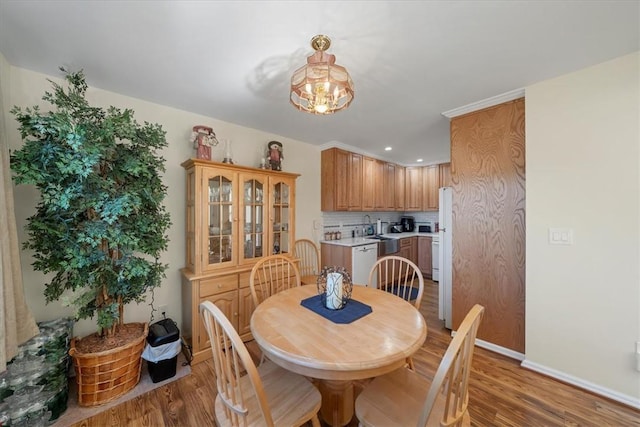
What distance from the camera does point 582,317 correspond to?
1831 millimetres

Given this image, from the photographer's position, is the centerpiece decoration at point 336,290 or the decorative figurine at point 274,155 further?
the decorative figurine at point 274,155

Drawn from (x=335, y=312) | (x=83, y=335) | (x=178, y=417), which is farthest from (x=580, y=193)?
(x=83, y=335)

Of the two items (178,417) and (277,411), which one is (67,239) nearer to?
(178,417)

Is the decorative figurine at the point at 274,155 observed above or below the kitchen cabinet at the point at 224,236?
above

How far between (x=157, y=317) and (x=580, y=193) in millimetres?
3932

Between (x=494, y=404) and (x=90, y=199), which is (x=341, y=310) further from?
(x=90, y=199)

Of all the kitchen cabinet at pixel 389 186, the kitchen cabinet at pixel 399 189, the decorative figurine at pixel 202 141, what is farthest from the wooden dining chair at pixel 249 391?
the kitchen cabinet at pixel 399 189

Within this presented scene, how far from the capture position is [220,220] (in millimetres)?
2445

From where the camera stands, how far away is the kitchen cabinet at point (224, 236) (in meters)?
2.24

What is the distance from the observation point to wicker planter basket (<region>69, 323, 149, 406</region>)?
163cm

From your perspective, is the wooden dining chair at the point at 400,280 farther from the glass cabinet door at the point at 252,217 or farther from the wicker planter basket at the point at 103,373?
the wicker planter basket at the point at 103,373

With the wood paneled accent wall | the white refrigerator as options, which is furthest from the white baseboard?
the white refrigerator

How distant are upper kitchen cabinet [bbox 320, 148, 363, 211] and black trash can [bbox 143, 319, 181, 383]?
2.54 metres

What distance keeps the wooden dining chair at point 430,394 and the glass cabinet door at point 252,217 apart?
182 centimetres
